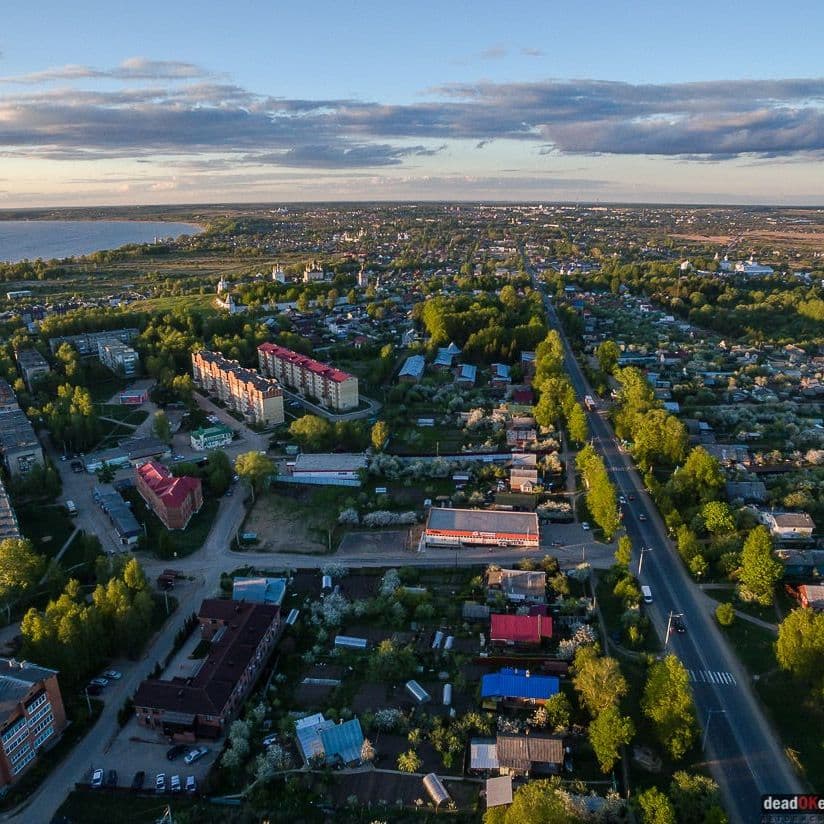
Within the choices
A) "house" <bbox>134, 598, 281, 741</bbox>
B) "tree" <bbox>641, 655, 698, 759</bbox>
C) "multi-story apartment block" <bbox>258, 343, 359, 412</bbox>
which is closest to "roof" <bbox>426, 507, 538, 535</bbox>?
"house" <bbox>134, 598, 281, 741</bbox>

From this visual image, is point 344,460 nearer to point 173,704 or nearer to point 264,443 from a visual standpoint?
point 264,443

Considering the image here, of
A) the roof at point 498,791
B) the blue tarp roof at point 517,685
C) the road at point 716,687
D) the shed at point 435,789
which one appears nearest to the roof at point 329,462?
the road at point 716,687

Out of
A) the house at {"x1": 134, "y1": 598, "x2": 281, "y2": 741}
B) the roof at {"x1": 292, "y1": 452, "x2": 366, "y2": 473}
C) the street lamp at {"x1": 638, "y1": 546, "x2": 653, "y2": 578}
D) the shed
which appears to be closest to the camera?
the shed

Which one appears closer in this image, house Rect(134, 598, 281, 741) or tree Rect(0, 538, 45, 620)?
house Rect(134, 598, 281, 741)

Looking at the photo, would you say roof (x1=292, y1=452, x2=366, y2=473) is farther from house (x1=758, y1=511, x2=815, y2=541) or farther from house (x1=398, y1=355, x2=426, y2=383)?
house (x1=758, y1=511, x2=815, y2=541)

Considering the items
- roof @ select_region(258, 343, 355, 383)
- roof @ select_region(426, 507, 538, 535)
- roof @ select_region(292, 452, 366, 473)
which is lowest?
roof @ select_region(292, 452, 366, 473)

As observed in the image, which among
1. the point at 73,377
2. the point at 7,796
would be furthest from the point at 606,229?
the point at 7,796

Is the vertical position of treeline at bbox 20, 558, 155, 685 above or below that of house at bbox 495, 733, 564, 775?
above

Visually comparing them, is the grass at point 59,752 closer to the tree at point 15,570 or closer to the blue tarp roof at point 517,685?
the tree at point 15,570
